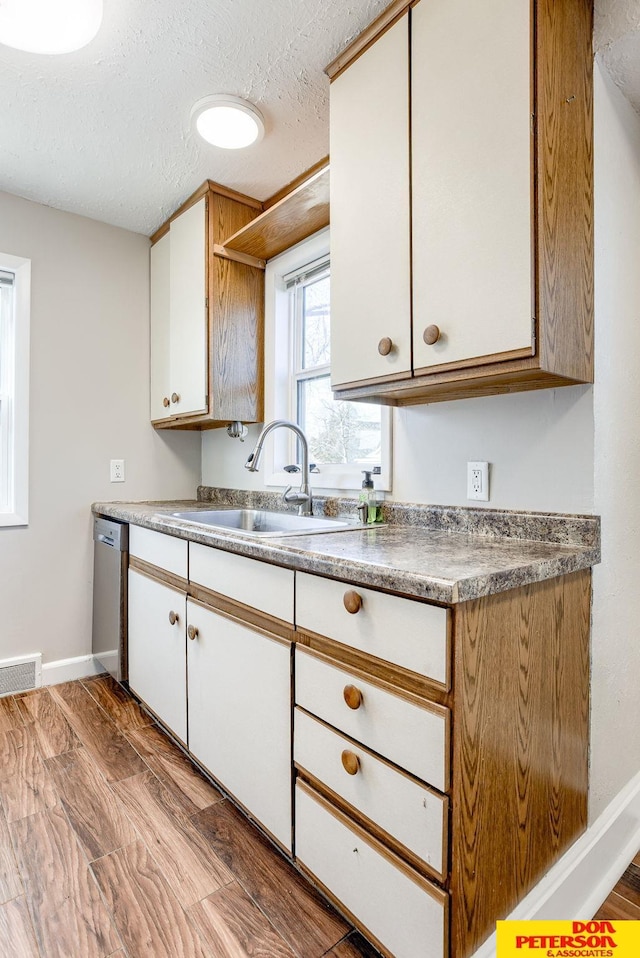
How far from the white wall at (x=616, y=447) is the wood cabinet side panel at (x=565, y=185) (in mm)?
66

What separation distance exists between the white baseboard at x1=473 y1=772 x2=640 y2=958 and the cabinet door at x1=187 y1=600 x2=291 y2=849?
1.86 ft

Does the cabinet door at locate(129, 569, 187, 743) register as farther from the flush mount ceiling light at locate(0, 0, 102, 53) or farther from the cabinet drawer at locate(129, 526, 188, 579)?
the flush mount ceiling light at locate(0, 0, 102, 53)

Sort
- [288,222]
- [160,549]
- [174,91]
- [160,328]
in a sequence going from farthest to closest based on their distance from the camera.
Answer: [160,328]
[288,222]
[160,549]
[174,91]

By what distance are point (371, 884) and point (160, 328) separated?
2.52 metres

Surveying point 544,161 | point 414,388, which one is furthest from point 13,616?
point 544,161

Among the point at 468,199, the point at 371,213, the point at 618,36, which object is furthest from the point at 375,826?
the point at 618,36

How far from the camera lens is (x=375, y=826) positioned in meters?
1.06

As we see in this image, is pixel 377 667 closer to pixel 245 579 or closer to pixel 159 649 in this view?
pixel 245 579

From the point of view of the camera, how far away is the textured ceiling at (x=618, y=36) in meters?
1.22

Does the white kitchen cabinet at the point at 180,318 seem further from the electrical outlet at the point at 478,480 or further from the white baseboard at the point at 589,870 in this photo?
the white baseboard at the point at 589,870

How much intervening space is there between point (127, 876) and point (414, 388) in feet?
4.85

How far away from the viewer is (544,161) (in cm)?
111

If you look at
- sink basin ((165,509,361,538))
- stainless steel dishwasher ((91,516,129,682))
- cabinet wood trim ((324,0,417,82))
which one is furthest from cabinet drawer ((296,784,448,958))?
cabinet wood trim ((324,0,417,82))

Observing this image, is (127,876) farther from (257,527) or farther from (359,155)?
(359,155)
